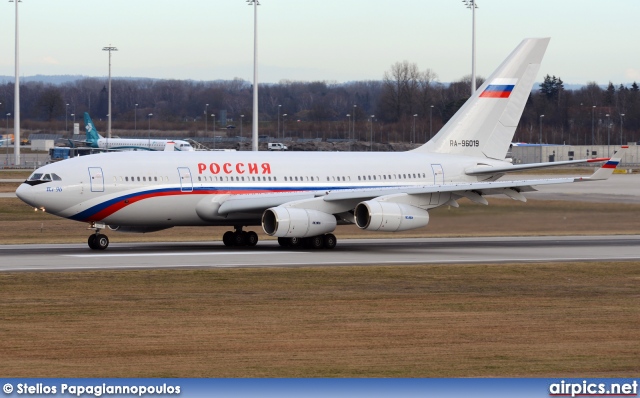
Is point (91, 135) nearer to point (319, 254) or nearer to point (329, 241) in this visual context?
point (329, 241)

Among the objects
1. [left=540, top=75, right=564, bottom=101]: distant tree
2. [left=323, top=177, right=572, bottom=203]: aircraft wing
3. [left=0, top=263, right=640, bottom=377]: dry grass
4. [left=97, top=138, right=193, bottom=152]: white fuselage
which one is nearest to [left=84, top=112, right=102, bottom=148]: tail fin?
[left=97, top=138, right=193, bottom=152]: white fuselage

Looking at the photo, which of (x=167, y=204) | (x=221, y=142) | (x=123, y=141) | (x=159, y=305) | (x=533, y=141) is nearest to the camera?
(x=159, y=305)

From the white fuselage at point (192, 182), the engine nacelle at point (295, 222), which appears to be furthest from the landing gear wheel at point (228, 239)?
the engine nacelle at point (295, 222)

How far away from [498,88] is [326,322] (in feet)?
80.5

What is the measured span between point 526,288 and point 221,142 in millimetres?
123087

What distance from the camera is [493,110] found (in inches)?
1764

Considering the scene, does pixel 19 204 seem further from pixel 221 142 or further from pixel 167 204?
pixel 221 142

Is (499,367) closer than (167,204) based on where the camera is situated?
Yes

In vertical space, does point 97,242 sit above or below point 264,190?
below

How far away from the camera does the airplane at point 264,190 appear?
37.3m

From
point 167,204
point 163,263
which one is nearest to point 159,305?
point 163,263

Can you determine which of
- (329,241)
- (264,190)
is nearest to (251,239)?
(264,190)

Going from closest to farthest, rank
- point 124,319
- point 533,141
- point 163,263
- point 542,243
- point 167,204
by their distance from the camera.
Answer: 1. point 124,319
2. point 163,263
3. point 167,204
4. point 542,243
5. point 533,141

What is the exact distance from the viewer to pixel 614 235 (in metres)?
47.9
